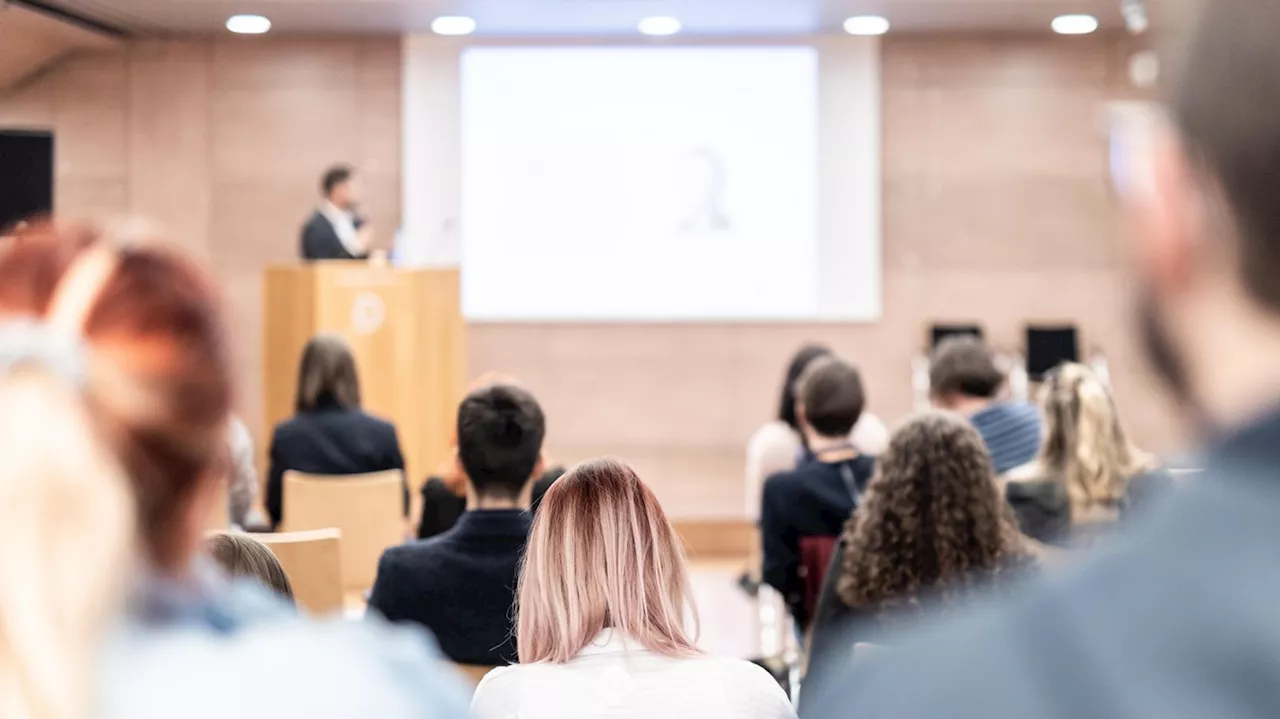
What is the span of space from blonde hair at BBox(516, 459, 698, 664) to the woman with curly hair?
3.17ft

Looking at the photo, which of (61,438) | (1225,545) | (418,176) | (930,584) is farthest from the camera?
(418,176)

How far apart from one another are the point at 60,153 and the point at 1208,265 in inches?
420

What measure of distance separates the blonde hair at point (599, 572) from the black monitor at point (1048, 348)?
7874mm

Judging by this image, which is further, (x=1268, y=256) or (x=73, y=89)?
(x=73, y=89)

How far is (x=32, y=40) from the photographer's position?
938 cm

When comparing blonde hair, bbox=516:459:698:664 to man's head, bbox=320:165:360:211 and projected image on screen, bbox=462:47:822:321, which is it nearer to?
man's head, bbox=320:165:360:211

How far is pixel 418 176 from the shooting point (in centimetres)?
981

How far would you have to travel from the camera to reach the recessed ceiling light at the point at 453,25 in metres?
9.27

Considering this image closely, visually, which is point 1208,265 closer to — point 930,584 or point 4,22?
point 930,584

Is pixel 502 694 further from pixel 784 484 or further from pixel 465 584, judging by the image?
pixel 784 484

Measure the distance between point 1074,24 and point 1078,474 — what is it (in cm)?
616

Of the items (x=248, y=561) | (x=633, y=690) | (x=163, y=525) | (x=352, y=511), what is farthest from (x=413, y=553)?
(x=163, y=525)

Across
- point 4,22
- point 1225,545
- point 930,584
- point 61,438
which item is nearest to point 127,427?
point 61,438

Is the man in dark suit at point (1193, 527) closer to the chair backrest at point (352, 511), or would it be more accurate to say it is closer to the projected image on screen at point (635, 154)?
the chair backrest at point (352, 511)
